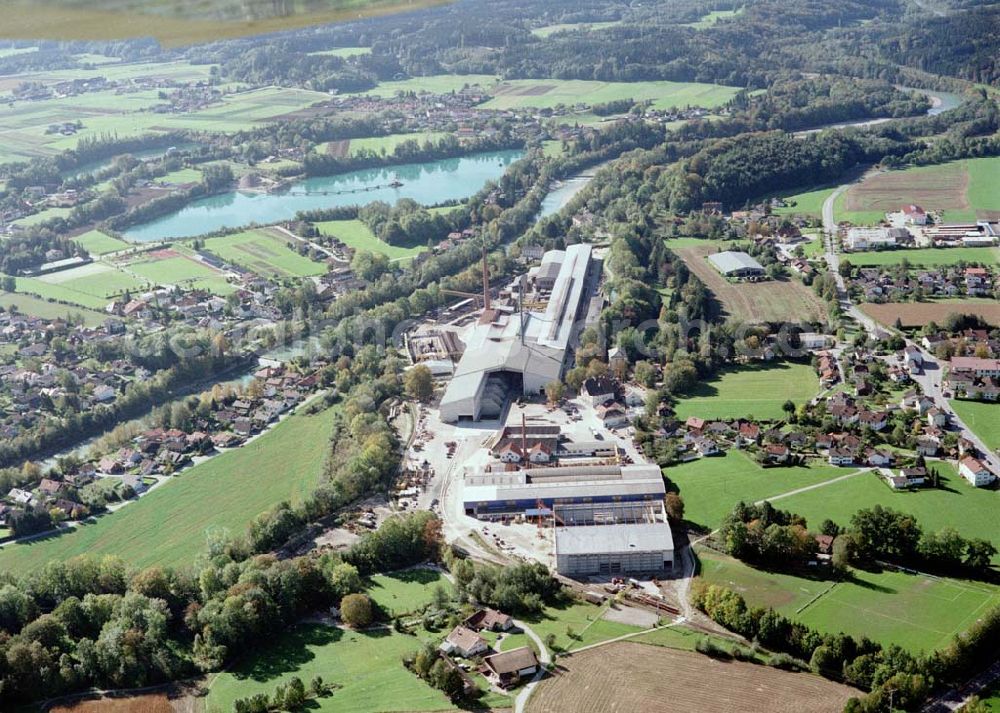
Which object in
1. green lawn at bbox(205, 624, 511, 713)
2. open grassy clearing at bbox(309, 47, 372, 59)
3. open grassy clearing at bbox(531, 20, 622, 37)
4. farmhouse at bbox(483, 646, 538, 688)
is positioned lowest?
green lawn at bbox(205, 624, 511, 713)

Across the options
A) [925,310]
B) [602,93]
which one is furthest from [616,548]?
[602,93]

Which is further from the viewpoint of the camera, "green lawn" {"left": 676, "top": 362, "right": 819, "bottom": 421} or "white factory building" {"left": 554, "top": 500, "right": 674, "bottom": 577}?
"green lawn" {"left": 676, "top": 362, "right": 819, "bottom": 421}

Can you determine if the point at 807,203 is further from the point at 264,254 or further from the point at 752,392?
the point at 264,254

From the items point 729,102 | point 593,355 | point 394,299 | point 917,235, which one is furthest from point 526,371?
point 729,102

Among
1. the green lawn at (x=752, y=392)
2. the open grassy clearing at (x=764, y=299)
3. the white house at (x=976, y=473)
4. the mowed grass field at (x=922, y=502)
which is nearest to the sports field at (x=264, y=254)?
the open grassy clearing at (x=764, y=299)

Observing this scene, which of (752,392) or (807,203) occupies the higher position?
(807,203)

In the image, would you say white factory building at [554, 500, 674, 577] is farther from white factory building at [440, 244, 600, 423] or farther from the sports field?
the sports field

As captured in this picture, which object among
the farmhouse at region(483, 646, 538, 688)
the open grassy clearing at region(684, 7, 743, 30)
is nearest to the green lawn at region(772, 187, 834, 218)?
the farmhouse at region(483, 646, 538, 688)
